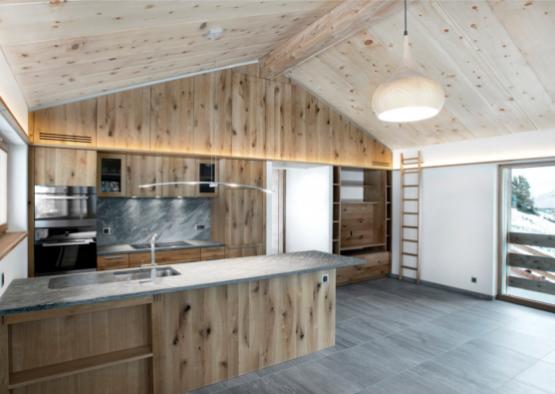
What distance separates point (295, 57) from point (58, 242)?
3.57m

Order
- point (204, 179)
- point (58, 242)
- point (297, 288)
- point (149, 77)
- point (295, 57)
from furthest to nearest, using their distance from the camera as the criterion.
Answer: point (204, 179), point (295, 57), point (149, 77), point (58, 242), point (297, 288)

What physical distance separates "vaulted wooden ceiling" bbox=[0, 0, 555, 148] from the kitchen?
31mm

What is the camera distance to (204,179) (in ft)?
15.9

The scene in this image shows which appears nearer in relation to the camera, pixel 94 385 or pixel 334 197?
pixel 94 385

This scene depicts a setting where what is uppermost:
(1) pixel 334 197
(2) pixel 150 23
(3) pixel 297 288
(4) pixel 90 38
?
(2) pixel 150 23

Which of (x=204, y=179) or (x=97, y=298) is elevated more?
(x=204, y=179)

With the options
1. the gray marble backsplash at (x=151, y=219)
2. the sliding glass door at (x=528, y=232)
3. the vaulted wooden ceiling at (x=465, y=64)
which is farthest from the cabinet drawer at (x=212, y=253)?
the sliding glass door at (x=528, y=232)

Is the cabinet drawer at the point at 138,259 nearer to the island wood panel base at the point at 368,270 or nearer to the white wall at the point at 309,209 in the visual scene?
the white wall at the point at 309,209

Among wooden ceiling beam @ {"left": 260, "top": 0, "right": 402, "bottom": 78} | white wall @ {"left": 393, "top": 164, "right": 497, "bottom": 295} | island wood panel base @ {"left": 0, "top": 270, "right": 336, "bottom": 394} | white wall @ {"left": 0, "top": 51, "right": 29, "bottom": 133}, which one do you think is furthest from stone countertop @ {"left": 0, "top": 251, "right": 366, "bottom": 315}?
white wall @ {"left": 393, "top": 164, "right": 497, "bottom": 295}

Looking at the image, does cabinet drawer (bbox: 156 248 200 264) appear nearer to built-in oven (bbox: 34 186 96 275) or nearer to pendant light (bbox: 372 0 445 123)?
built-in oven (bbox: 34 186 96 275)

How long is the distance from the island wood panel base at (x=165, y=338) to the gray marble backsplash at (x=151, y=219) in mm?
2271

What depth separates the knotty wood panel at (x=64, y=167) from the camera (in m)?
3.80

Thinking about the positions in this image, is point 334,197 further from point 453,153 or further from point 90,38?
point 90,38

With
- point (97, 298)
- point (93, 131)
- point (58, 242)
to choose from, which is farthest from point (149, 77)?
point (97, 298)
